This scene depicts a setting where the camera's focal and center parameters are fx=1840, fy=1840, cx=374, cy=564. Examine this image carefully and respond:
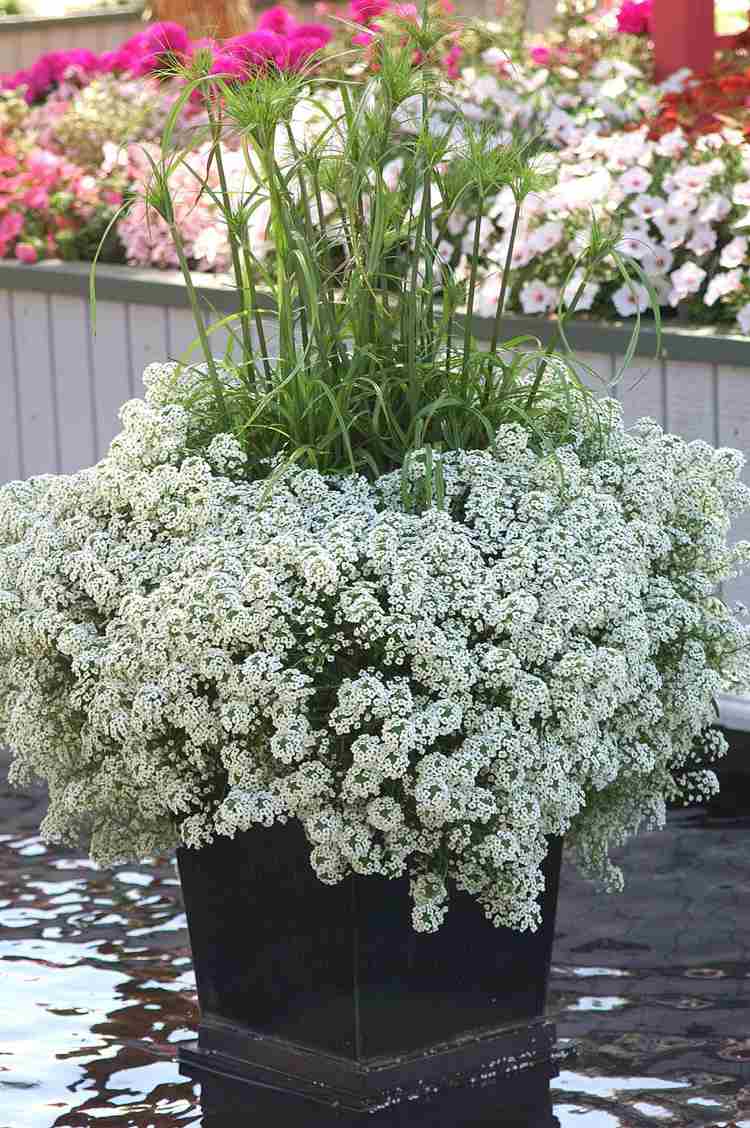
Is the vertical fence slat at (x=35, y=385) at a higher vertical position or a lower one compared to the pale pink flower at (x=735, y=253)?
lower

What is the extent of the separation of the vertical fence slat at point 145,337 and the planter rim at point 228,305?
3 cm

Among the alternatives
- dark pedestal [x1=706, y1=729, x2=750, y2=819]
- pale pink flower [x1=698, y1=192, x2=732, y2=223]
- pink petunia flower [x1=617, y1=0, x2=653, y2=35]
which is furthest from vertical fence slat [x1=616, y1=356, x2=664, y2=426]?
pink petunia flower [x1=617, y1=0, x2=653, y2=35]

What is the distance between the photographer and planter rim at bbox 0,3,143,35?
13.1 m

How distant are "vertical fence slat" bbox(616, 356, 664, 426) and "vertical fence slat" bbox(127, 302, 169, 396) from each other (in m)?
1.42

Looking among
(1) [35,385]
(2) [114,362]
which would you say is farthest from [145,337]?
(1) [35,385]

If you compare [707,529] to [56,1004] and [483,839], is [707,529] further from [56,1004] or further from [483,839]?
[56,1004]

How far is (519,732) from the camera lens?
2402 mm

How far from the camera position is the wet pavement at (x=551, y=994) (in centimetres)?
264

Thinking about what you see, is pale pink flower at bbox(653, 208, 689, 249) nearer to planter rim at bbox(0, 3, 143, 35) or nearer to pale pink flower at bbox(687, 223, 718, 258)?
pale pink flower at bbox(687, 223, 718, 258)

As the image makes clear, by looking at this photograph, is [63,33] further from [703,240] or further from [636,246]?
[703,240]

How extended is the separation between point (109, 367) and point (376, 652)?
3098 mm

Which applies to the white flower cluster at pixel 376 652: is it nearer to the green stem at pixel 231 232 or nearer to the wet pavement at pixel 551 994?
the green stem at pixel 231 232

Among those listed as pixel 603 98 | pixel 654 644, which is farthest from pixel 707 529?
pixel 603 98

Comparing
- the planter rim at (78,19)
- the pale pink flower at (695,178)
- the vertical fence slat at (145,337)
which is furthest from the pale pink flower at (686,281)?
the planter rim at (78,19)
